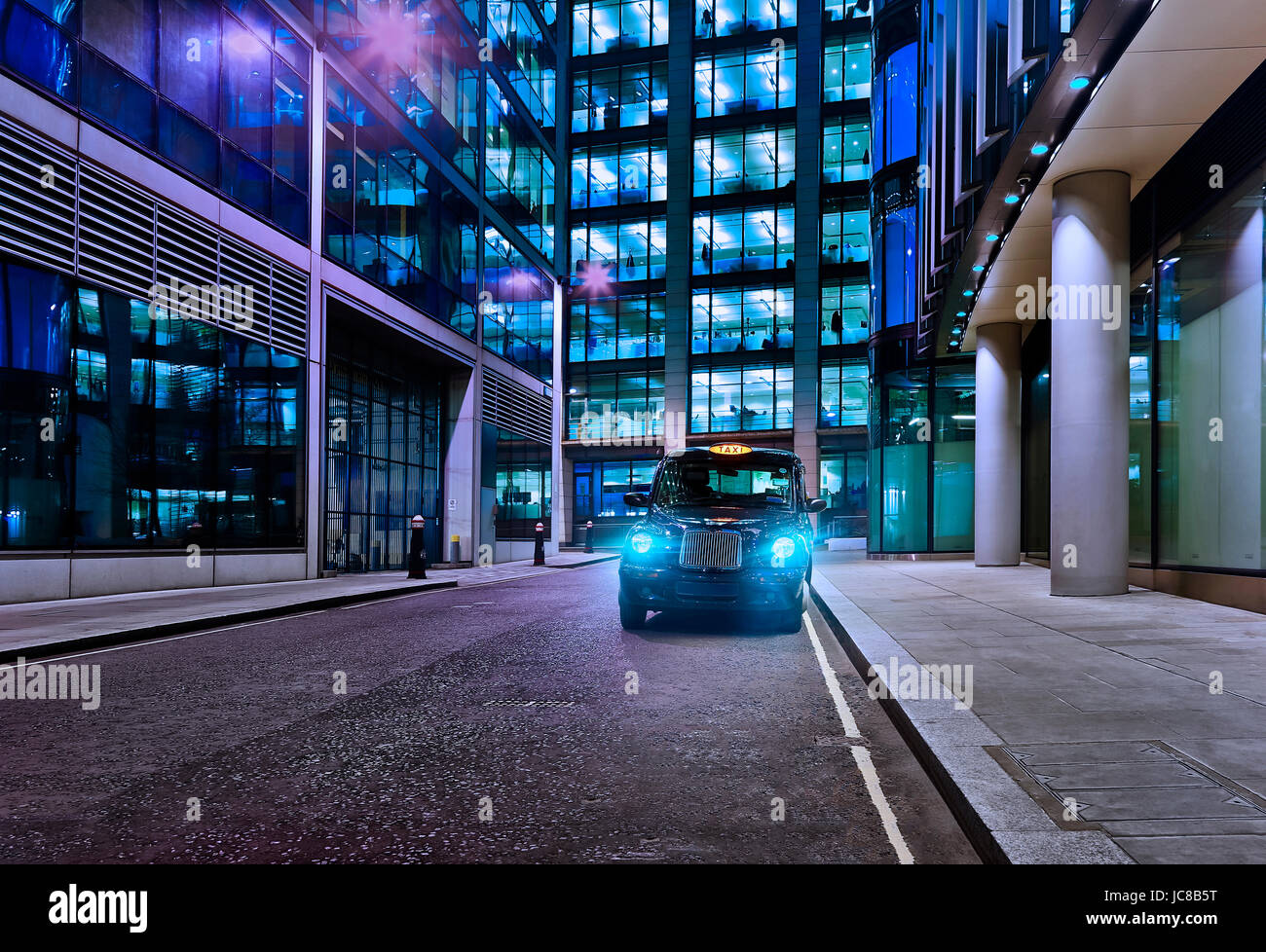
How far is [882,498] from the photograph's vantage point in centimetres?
2675

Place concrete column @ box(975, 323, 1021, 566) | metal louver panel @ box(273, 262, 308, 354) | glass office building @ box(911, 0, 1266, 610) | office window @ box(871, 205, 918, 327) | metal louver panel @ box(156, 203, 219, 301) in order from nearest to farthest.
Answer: glass office building @ box(911, 0, 1266, 610)
metal louver panel @ box(156, 203, 219, 301)
metal louver panel @ box(273, 262, 308, 354)
concrete column @ box(975, 323, 1021, 566)
office window @ box(871, 205, 918, 327)

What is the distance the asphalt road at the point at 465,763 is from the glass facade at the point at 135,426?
5.74 m

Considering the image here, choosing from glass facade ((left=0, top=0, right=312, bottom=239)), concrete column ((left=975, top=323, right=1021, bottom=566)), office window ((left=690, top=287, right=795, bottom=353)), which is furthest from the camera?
office window ((left=690, top=287, right=795, bottom=353))

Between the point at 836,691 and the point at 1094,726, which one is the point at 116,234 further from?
the point at 1094,726

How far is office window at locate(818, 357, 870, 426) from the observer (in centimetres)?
4478

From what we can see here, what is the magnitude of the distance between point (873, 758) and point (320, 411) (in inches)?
653

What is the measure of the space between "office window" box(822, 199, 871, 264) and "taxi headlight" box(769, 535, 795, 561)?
37985 millimetres

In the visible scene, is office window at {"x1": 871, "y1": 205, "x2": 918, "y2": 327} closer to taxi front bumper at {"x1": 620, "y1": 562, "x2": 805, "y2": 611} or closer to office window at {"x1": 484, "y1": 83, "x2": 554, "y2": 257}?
office window at {"x1": 484, "y1": 83, "x2": 554, "y2": 257}

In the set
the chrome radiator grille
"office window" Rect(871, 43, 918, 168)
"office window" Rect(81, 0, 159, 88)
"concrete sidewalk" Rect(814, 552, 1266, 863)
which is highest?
"office window" Rect(871, 43, 918, 168)

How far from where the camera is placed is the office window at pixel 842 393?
44781mm

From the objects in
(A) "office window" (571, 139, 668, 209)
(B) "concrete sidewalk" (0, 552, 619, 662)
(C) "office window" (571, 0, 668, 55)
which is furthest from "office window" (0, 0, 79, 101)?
(C) "office window" (571, 0, 668, 55)

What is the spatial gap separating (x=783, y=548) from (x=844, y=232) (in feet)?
127

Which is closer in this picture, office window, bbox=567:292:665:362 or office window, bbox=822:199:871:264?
office window, bbox=822:199:871:264

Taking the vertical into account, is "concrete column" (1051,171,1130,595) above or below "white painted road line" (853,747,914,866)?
above
